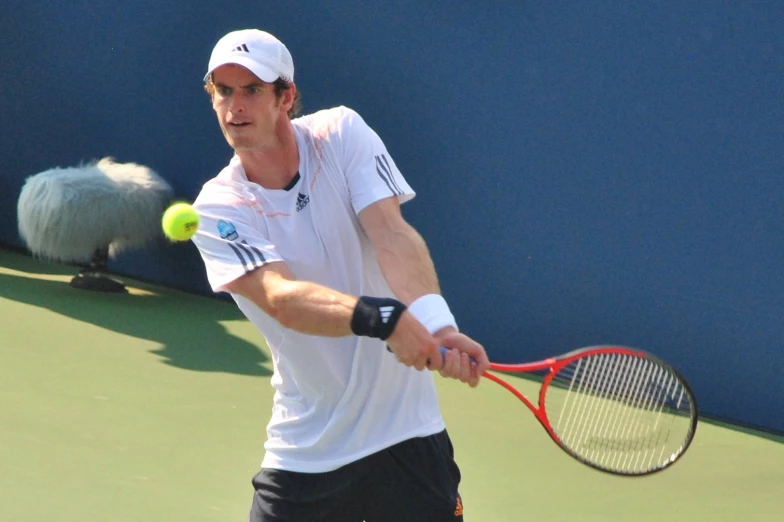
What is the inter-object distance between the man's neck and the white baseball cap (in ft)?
0.44

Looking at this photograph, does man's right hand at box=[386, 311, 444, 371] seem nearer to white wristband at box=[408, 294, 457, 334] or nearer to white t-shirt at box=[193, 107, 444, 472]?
white wristband at box=[408, 294, 457, 334]

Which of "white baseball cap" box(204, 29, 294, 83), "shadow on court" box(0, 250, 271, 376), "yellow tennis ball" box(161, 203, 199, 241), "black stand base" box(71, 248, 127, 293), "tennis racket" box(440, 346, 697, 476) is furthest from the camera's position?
"black stand base" box(71, 248, 127, 293)

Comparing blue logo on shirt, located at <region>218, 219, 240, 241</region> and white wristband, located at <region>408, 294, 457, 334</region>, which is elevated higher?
blue logo on shirt, located at <region>218, 219, 240, 241</region>

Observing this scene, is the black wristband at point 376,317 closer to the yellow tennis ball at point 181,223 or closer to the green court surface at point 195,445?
the yellow tennis ball at point 181,223

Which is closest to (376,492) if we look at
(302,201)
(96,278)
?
(302,201)

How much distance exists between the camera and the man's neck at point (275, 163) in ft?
8.99

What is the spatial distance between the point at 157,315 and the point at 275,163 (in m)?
4.26

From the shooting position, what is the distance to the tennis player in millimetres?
2688

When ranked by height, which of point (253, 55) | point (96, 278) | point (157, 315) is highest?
point (253, 55)

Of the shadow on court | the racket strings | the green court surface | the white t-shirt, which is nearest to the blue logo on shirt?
the white t-shirt

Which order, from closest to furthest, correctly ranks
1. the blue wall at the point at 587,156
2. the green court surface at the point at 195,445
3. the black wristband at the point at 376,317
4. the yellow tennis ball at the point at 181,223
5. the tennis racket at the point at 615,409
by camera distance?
the black wristband at the point at 376,317, the yellow tennis ball at the point at 181,223, the tennis racket at the point at 615,409, the green court surface at the point at 195,445, the blue wall at the point at 587,156

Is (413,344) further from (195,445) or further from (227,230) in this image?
(195,445)

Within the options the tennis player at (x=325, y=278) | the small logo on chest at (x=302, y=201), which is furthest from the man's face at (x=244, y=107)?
the small logo on chest at (x=302, y=201)

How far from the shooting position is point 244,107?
2.68 m
